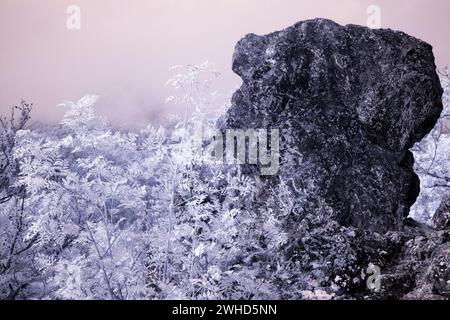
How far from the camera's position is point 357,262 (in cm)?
818

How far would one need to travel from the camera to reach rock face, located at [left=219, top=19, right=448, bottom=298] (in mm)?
10133

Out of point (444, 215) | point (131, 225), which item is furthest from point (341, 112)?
point (131, 225)

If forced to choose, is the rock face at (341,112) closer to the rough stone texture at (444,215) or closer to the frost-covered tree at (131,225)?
the rough stone texture at (444,215)

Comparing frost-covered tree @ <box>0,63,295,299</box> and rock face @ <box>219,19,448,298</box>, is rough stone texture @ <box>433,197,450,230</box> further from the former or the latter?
frost-covered tree @ <box>0,63,295,299</box>

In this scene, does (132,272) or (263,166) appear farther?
(263,166)

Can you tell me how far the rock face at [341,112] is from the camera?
10.1 metres

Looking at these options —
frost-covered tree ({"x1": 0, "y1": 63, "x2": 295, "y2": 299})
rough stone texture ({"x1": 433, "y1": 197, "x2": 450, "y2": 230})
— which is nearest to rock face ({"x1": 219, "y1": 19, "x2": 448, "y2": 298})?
rough stone texture ({"x1": 433, "y1": 197, "x2": 450, "y2": 230})

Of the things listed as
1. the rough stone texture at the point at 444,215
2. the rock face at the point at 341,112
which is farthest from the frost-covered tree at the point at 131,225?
the rough stone texture at the point at 444,215

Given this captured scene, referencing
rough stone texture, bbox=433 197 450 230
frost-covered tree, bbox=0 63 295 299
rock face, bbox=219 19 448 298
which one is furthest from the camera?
rock face, bbox=219 19 448 298

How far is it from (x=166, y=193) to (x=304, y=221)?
413 cm

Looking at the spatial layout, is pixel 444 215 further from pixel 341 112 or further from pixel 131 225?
pixel 131 225

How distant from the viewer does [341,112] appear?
10.7 m
